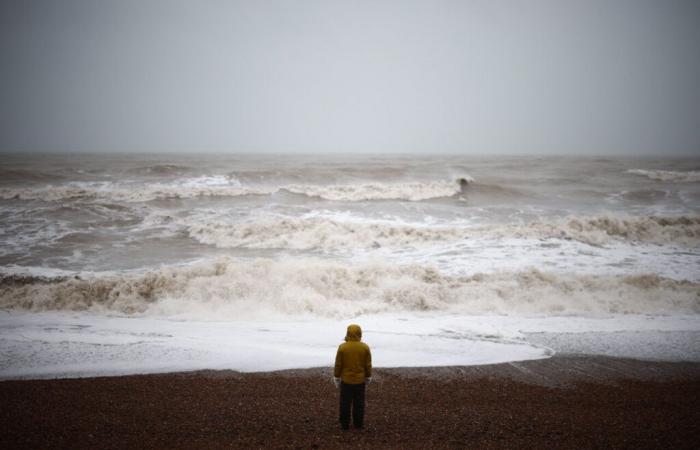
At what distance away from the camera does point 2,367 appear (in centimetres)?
525

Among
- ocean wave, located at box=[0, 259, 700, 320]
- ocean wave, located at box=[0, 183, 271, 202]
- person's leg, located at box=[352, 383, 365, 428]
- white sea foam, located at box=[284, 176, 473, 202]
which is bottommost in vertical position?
ocean wave, located at box=[0, 259, 700, 320]

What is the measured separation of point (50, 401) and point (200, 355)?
180cm

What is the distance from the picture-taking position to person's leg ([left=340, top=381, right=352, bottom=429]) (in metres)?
3.76

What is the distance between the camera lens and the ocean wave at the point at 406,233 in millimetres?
14844

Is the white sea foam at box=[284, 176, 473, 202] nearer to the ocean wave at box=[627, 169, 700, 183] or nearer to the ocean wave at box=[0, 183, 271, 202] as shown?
the ocean wave at box=[0, 183, 271, 202]

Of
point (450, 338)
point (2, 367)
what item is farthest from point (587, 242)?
point (2, 367)

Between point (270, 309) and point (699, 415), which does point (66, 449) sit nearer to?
point (270, 309)

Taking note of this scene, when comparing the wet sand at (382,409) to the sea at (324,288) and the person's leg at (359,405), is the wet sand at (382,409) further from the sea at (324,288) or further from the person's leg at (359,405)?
the sea at (324,288)

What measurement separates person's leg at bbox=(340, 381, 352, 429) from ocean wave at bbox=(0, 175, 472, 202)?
2231 cm

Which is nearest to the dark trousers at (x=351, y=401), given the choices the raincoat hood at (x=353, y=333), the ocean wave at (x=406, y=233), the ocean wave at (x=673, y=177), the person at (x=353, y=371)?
the person at (x=353, y=371)

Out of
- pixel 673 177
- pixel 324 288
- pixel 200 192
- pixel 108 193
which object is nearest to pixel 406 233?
pixel 324 288

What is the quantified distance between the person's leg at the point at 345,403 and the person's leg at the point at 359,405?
0.19ft

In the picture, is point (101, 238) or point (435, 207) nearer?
point (101, 238)

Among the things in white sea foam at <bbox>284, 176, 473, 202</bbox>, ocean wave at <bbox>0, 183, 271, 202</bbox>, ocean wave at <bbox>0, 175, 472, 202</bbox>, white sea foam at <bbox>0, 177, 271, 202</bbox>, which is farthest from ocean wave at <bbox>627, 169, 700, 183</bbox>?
ocean wave at <bbox>0, 183, 271, 202</bbox>
